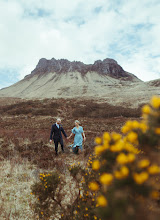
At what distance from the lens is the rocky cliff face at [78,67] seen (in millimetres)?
117812

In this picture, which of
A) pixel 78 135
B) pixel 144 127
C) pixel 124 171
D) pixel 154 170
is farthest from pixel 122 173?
pixel 78 135

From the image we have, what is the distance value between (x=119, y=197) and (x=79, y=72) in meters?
116

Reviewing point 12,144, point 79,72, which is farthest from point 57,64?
point 12,144

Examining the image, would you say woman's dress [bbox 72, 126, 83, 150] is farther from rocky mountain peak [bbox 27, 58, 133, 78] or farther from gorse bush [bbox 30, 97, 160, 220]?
rocky mountain peak [bbox 27, 58, 133, 78]

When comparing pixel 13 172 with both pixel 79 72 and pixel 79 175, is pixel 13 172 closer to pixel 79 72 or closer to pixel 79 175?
pixel 79 175

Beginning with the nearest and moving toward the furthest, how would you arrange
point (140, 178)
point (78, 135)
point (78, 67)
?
point (140, 178) < point (78, 135) < point (78, 67)

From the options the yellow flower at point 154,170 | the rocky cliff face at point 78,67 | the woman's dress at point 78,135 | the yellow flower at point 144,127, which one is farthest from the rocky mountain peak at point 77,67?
the yellow flower at point 154,170

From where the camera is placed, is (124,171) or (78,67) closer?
(124,171)

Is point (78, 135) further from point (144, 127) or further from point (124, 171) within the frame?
point (124, 171)

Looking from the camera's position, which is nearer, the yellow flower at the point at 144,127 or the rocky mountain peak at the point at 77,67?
the yellow flower at the point at 144,127

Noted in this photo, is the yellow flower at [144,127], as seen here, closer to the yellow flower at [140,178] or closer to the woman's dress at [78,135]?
the yellow flower at [140,178]

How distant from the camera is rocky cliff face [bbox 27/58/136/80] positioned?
118 metres

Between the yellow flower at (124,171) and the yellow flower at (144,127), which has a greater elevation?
the yellow flower at (144,127)

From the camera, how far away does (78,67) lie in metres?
121
